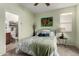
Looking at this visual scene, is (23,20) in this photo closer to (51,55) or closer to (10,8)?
(10,8)

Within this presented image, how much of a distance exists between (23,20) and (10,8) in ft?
1.20

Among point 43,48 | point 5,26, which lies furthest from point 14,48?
point 43,48

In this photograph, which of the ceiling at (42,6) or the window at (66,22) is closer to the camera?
the ceiling at (42,6)

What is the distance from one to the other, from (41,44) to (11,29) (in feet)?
2.18

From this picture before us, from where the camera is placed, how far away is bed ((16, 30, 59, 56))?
1607mm

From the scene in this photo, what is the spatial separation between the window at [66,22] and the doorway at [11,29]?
3.17ft

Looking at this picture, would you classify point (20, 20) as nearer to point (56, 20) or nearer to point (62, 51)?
point (56, 20)

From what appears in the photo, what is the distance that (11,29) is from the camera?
1.59m

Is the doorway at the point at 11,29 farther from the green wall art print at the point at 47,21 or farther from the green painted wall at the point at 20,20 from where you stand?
the green wall art print at the point at 47,21

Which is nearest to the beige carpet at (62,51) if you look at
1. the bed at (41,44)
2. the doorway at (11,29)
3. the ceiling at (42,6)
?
the doorway at (11,29)

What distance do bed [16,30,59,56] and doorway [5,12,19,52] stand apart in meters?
0.14

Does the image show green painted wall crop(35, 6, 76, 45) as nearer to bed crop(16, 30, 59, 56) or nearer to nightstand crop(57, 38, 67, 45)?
nightstand crop(57, 38, 67, 45)

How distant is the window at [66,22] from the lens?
1753 mm

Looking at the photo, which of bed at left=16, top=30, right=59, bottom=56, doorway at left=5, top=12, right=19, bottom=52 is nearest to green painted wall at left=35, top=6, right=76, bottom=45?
bed at left=16, top=30, right=59, bottom=56
